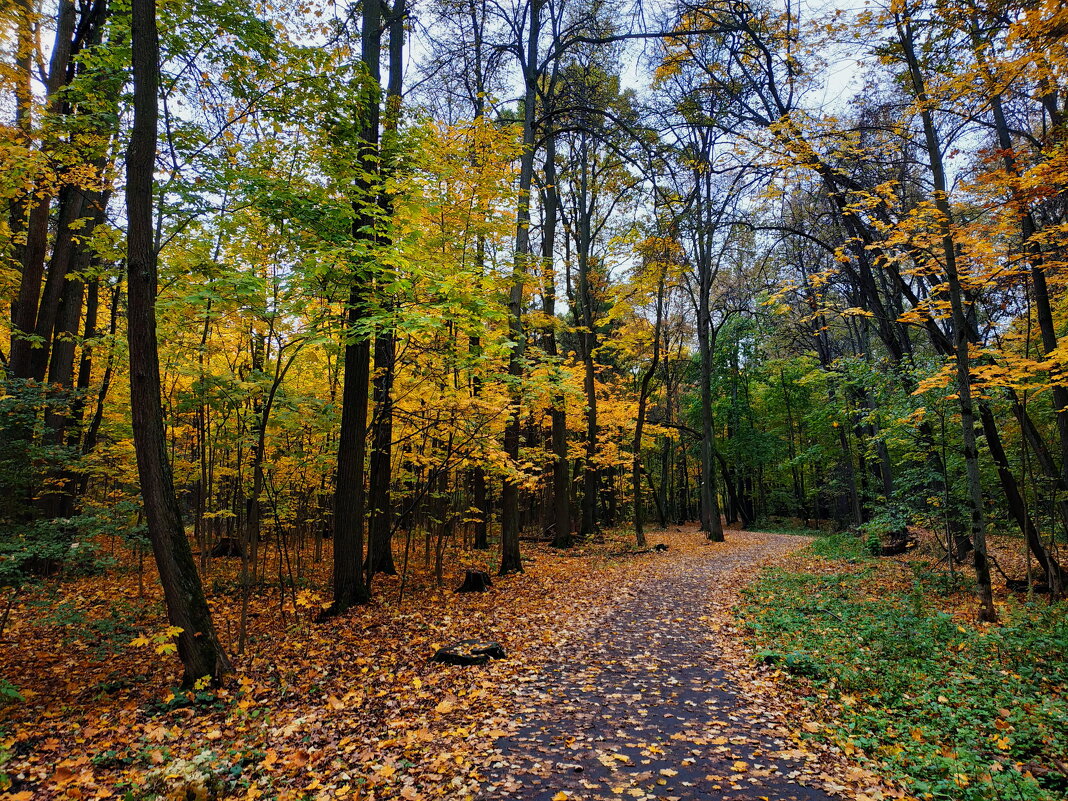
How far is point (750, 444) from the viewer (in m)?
28.5

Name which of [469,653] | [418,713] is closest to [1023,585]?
[469,653]

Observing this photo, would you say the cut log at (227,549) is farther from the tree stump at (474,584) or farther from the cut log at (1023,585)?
the cut log at (1023,585)

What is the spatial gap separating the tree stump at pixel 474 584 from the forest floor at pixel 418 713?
1.19m

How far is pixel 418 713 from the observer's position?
4816mm

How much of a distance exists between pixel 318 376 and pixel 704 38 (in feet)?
37.7

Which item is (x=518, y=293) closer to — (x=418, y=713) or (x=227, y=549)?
(x=418, y=713)

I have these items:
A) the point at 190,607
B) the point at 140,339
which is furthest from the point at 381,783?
the point at 140,339

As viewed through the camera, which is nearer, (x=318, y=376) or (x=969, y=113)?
(x=969, y=113)

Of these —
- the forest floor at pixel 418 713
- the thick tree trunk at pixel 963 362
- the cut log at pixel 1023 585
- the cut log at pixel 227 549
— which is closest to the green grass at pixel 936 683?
the forest floor at pixel 418 713

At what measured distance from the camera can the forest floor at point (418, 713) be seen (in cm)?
363

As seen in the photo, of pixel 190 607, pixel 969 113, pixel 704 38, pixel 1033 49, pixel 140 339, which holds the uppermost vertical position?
pixel 704 38

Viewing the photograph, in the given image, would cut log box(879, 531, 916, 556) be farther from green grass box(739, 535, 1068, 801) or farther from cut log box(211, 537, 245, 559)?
cut log box(211, 537, 245, 559)

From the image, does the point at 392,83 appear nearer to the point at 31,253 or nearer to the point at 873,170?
the point at 31,253

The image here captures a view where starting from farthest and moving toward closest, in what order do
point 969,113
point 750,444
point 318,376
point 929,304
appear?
point 750,444 < point 318,376 < point 969,113 < point 929,304
